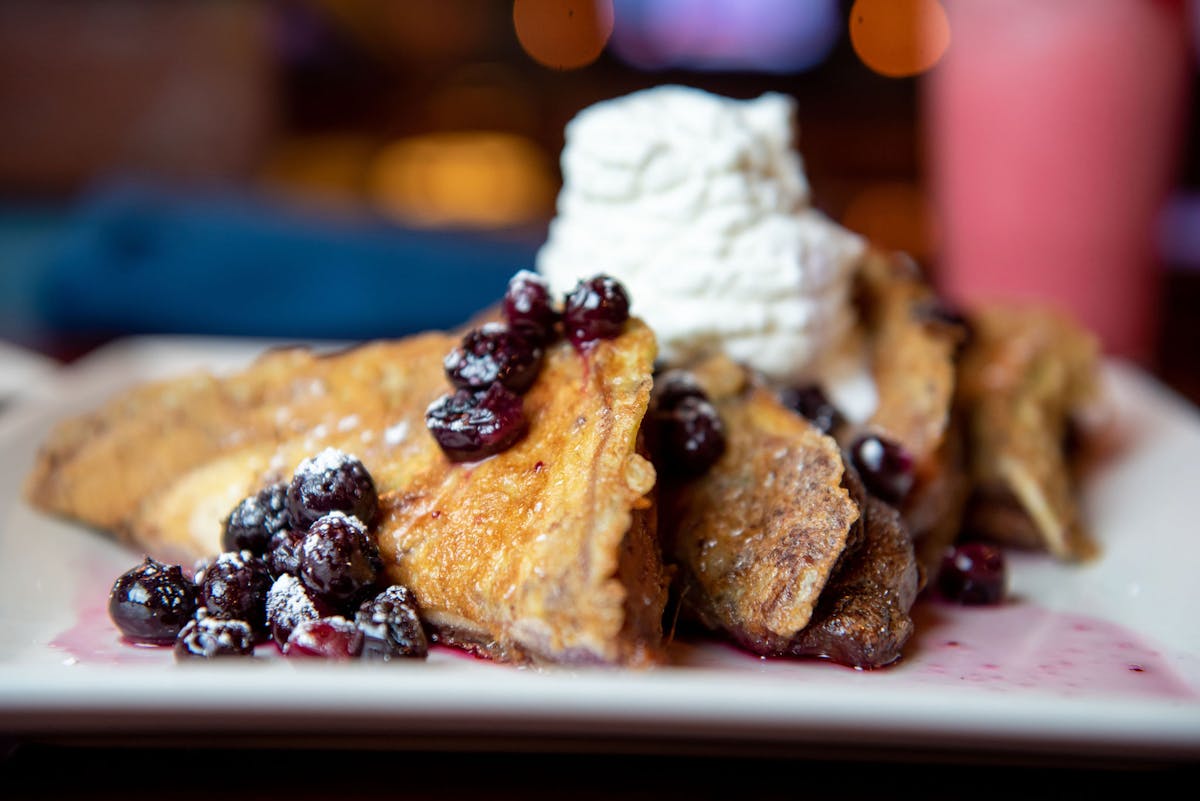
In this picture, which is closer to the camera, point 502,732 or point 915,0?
point 502,732

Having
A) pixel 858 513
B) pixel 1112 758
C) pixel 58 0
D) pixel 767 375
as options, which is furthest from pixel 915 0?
pixel 58 0

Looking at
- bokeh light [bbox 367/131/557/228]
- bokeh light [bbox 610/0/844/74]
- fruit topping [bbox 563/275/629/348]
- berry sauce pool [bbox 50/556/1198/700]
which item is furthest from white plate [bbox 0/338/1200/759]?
bokeh light [bbox 610/0/844/74]

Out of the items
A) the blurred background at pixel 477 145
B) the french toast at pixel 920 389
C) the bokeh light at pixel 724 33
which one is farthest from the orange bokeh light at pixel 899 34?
the french toast at pixel 920 389

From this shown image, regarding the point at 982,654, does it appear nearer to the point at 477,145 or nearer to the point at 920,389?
the point at 920,389

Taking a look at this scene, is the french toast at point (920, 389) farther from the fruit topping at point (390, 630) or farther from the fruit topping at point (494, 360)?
the fruit topping at point (390, 630)

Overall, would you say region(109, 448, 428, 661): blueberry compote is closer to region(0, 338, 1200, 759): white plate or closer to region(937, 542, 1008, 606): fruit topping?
region(0, 338, 1200, 759): white plate

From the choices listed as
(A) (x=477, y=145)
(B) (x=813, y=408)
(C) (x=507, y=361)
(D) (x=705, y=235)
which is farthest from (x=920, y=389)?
(A) (x=477, y=145)

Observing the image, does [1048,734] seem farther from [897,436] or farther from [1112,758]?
[897,436]
